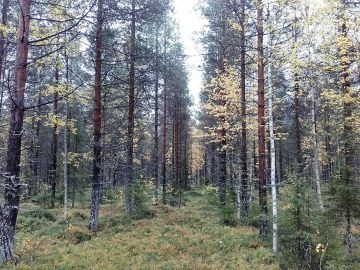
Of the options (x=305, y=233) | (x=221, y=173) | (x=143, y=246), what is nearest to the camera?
(x=305, y=233)

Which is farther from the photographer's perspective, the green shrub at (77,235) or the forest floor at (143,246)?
the green shrub at (77,235)

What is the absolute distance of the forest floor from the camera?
31.2 feet

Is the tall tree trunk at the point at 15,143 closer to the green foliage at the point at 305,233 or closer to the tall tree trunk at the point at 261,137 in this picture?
the green foliage at the point at 305,233

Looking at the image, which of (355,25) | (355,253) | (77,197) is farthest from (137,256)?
(77,197)

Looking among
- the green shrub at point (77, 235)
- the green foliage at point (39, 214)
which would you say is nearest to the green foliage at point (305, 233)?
the green shrub at point (77, 235)

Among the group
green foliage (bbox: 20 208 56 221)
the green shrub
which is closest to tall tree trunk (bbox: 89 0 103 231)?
the green shrub

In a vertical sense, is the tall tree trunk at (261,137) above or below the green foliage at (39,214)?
above

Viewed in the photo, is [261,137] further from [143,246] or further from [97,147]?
[97,147]

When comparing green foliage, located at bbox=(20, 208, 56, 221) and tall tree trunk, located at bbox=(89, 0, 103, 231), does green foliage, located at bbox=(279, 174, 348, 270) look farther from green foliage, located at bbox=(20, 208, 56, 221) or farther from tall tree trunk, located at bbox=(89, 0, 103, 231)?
green foliage, located at bbox=(20, 208, 56, 221)

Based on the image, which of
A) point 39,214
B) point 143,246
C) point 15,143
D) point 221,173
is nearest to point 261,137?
point 143,246

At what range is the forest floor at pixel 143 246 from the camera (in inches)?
375

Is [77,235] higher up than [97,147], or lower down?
lower down

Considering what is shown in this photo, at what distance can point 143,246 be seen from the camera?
11664 millimetres

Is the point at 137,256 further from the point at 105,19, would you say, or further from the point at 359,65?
the point at 359,65
